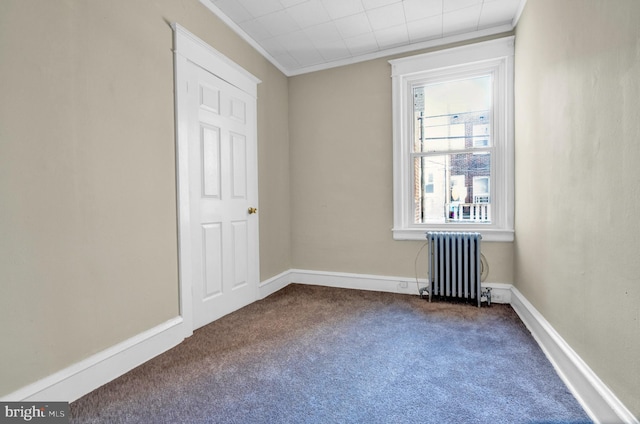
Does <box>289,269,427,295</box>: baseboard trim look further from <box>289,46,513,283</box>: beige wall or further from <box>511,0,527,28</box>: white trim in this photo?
<box>511,0,527,28</box>: white trim

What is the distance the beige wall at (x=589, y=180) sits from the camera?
1.16m

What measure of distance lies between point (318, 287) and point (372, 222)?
1025mm

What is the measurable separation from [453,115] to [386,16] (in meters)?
1.25

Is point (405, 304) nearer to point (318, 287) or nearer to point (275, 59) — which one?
point (318, 287)

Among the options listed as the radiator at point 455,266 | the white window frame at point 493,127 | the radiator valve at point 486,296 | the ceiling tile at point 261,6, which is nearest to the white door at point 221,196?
the ceiling tile at point 261,6

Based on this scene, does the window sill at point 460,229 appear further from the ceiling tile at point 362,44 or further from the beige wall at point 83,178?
the beige wall at point 83,178

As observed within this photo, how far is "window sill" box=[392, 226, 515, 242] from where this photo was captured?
2957 mm

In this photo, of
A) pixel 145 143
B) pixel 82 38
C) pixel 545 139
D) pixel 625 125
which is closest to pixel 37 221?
pixel 145 143

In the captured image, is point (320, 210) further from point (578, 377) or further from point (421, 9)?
point (578, 377)

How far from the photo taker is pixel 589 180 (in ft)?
4.80

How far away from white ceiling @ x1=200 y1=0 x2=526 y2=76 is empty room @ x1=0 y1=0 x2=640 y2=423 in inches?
0.9

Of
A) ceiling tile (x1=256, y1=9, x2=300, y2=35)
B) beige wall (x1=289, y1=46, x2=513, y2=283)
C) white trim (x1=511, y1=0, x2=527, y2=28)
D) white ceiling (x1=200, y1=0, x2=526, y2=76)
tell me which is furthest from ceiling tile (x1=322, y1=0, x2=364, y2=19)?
white trim (x1=511, y1=0, x2=527, y2=28)

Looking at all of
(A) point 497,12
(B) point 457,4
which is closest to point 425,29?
(B) point 457,4

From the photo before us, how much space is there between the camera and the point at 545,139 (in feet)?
6.77
